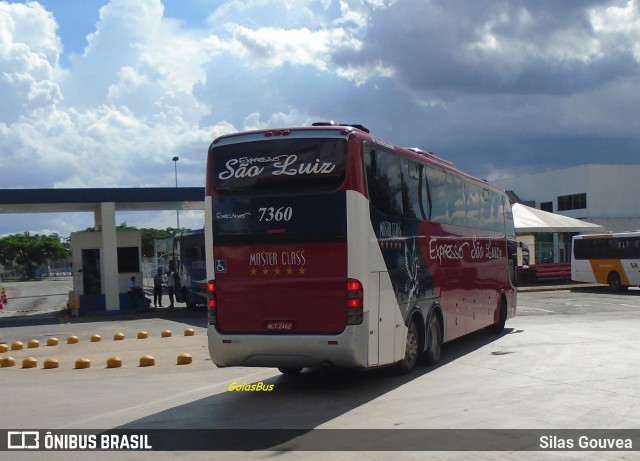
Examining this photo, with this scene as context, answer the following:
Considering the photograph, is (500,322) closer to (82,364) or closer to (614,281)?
(82,364)

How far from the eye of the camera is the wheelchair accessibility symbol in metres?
10.6

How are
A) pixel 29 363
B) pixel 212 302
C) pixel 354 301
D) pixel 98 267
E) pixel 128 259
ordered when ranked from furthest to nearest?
1. pixel 128 259
2. pixel 98 267
3. pixel 29 363
4. pixel 212 302
5. pixel 354 301

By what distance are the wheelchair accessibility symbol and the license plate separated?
1.05m

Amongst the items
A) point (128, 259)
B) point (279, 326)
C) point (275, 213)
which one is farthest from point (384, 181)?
point (128, 259)

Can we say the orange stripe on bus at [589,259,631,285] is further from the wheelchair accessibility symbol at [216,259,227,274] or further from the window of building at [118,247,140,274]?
Answer: the wheelchair accessibility symbol at [216,259,227,274]

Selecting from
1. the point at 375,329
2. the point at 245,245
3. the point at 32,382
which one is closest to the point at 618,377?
the point at 375,329

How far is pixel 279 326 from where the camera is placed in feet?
33.9

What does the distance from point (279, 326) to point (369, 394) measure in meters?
1.69

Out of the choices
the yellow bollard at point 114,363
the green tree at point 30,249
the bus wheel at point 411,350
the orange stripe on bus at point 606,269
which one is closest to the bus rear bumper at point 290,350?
the bus wheel at point 411,350

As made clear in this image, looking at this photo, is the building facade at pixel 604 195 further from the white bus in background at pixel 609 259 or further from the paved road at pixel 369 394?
the paved road at pixel 369 394

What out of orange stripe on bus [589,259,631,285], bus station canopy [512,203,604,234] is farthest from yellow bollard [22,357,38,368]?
bus station canopy [512,203,604,234]

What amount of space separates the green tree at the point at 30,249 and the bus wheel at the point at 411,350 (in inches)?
4193

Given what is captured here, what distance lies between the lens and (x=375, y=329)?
34.1ft

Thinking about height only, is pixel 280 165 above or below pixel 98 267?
above
